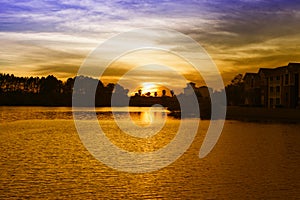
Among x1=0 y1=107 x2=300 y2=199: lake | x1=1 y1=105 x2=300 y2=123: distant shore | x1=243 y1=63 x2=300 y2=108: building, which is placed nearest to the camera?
x1=0 y1=107 x2=300 y2=199: lake

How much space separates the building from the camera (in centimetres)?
8513

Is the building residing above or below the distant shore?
above

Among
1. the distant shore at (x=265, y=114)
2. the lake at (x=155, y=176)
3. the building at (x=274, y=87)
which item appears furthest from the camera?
the building at (x=274, y=87)

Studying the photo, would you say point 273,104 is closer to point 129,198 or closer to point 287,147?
point 287,147

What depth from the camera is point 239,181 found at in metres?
19.7

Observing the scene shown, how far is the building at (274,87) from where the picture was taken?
85131 mm

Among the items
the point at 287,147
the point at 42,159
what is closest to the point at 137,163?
the point at 42,159

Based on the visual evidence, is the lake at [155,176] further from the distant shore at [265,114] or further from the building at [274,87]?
the building at [274,87]

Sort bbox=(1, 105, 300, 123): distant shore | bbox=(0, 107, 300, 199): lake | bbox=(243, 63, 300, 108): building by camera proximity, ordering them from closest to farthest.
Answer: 1. bbox=(0, 107, 300, 199): lake
2. bbox=(1, 105, 300, 123): distant shore
3. bbox=(243, 63, 300, 108): building

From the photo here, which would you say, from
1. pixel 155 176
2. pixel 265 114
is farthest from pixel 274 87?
pixel 155 176

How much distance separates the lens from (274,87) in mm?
95125

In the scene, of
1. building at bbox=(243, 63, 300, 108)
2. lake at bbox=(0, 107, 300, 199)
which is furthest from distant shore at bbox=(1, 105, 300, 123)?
lake at bbox=(0, 107, 300, 199)

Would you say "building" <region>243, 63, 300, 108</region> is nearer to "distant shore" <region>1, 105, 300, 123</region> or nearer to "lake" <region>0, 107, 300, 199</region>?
"distant shore" <region>1, 105, 300, 123</region>

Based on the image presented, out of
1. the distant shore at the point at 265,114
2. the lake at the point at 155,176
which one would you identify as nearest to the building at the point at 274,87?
the distant shore at the point at 265,114
